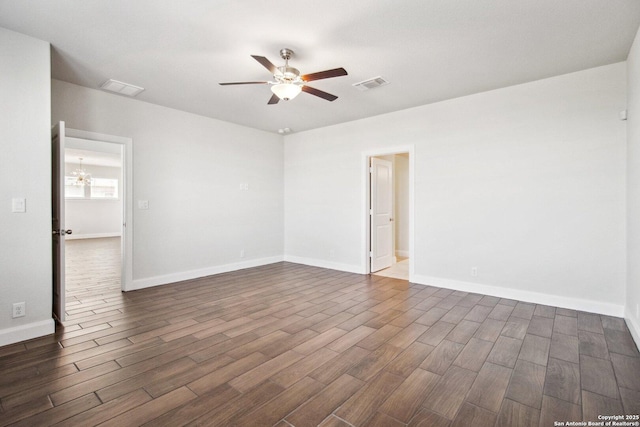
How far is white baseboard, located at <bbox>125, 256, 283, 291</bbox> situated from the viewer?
4.46m

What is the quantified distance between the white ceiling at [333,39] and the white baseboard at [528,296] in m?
2.61

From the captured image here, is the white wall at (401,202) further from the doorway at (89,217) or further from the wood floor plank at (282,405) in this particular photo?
the wood floor plank at (282,405)

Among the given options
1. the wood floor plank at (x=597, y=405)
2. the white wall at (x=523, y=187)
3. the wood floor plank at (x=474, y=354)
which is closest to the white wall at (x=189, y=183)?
the white wall at (x=523, y=187)

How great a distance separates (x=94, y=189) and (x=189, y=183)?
8.34 metres

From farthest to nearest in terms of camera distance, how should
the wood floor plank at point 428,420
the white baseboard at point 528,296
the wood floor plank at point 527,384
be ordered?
the white baseboard at point 528,296 → the wood floor plank at point 527,384 → the wood floor plank at point 428,420

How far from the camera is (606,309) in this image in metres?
3.33

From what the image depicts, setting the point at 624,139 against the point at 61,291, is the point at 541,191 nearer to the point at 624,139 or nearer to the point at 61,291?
the point at 624,139

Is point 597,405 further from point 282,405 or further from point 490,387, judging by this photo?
point 282,405

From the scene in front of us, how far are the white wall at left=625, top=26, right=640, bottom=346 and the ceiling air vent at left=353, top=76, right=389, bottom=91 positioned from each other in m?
2.26

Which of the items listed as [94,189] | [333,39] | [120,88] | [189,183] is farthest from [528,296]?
[94,189]

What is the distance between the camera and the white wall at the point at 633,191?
2.64 m

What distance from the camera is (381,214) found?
18.9 feet

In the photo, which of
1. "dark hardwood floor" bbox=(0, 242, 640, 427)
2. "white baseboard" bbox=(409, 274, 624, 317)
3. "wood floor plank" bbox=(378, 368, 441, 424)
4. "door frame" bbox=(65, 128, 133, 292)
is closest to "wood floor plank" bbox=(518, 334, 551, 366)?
"dark hardwood floor" bbox=(0, 242, 640, 427)

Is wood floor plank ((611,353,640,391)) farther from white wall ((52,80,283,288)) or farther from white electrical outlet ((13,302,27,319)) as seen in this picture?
white wall ((52,80,283,288))
